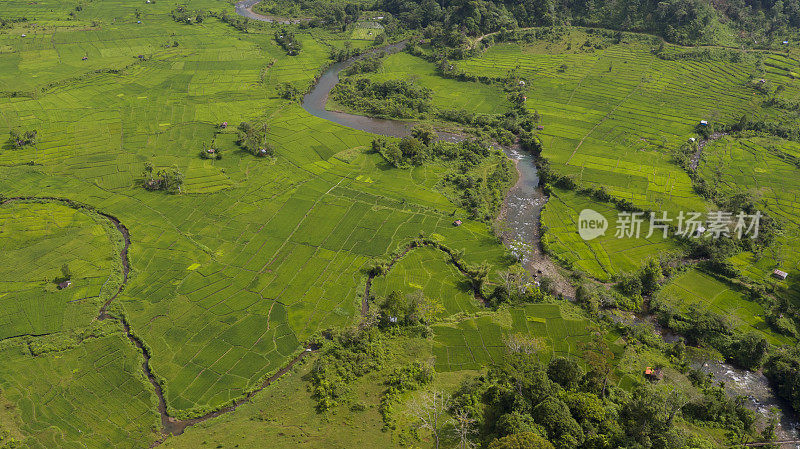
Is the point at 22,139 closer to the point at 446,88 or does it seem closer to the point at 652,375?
the point at 446,88

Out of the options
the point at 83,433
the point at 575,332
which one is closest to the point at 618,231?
the point at 575,332

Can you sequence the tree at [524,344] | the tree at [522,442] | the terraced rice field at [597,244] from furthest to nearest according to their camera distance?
the terraced rice field at [597,244] → the tree at [524,344] → the tree at [522,442]

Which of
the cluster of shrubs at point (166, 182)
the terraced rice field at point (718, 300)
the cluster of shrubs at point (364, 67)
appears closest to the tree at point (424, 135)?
the cluster of shrubs at point (364, 67)

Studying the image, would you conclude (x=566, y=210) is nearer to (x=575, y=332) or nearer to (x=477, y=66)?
(x=575, y=332)

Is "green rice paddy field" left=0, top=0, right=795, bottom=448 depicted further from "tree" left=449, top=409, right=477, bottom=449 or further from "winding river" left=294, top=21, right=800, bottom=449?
"tree" left=449, top=409, right=477, bottom=449

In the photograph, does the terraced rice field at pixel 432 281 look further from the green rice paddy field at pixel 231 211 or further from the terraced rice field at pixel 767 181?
the terraced rice field at pixel 767 181

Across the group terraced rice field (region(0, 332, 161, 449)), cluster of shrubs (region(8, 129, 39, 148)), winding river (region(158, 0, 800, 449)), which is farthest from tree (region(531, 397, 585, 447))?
cluster of shrubs (region(8, 129, 39, 148))

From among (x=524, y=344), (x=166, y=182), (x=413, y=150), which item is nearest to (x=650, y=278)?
(x=524, y=344)

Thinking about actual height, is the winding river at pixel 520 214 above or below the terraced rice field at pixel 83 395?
above

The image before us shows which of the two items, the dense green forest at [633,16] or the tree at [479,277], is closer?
the tree at [479,277]
